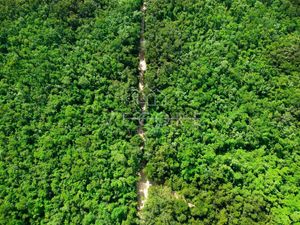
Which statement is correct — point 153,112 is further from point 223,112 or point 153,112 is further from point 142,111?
point 223,112

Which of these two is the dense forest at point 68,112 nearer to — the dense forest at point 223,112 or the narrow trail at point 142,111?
→ the narrow trail at point 142,111

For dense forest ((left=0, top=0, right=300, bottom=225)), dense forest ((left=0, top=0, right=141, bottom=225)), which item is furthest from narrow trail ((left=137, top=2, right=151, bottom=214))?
dense forest ((left=0, top=0, right=141, bottom=225))

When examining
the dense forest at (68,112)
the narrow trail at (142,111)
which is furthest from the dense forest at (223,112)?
the dense forest at (68,112)

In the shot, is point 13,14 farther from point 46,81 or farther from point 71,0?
point 46,81

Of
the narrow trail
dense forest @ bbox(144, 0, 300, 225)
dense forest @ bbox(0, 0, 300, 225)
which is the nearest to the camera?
dense forest @ bbox(0, 0, 300, 225)

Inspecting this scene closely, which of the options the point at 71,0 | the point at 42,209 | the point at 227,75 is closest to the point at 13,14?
the point at 71,0

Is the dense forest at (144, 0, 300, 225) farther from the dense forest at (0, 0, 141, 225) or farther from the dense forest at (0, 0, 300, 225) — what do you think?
A: the dense forest at (0, 0, 141, 225)

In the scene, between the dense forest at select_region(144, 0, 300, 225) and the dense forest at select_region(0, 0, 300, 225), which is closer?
the dense forest at select_region(0, 0, 300, 225)
